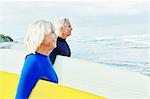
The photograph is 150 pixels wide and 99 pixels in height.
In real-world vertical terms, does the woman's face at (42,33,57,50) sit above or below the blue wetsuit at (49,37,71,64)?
above

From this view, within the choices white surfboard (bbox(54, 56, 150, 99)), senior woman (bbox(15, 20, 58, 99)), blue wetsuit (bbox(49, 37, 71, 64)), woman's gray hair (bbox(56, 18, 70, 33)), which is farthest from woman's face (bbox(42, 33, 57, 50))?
woman's gray hair (bbox(56, 18, 70, 33))

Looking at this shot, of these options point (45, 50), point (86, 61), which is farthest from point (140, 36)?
point (45, 50)

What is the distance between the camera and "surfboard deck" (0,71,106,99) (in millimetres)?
2002

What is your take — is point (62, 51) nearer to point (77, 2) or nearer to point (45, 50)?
point (77, 2)

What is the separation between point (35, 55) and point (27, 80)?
135mm

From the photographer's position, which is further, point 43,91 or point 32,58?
point 43,91

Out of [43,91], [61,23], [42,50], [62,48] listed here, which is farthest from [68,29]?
[42,50]

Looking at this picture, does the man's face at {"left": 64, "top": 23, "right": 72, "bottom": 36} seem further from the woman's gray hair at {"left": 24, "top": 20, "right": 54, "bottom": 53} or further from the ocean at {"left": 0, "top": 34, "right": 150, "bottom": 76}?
the woman's gray hair at {"left": 24, "top": 20, "right": 54, "bottom": 53}

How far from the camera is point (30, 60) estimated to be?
183 centimetres

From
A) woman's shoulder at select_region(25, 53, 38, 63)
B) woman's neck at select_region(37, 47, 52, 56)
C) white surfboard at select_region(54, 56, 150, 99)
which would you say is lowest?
white surfboard at select_region(54, 56, 150, 99)

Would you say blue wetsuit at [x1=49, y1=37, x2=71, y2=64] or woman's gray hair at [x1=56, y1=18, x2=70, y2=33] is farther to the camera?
woman's gray hair at [x1=56, y1=18, x2=70, y2=33]

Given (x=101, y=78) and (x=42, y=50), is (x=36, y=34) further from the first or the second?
(x=101, y=78)

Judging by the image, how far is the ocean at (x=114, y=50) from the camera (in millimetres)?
3469

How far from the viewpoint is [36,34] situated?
1834mm
